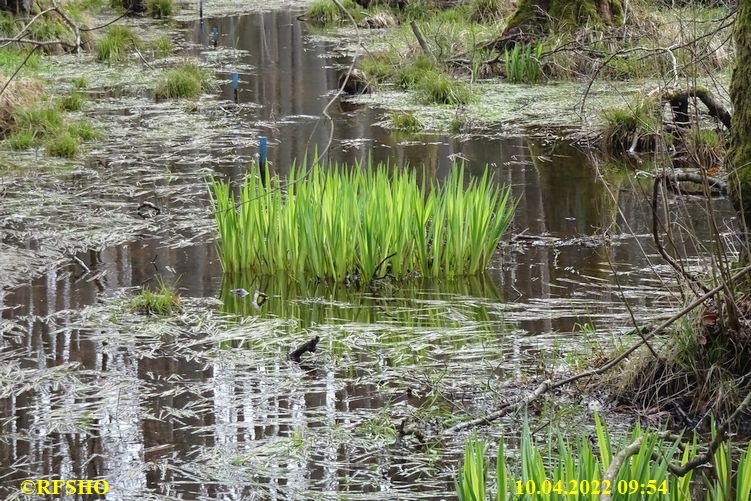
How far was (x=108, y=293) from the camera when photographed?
21.4 feet

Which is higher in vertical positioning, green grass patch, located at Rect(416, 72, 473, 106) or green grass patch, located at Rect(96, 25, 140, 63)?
green grass patch, located at Rect(96, 25, 140, 63)

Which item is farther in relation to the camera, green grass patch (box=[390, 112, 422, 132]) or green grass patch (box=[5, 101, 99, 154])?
green grass patch (box=[390, 112, 422, 132])

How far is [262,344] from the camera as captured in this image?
5.59m

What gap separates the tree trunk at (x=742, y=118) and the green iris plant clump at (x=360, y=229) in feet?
5.71

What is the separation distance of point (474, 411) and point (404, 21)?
16.4 metres

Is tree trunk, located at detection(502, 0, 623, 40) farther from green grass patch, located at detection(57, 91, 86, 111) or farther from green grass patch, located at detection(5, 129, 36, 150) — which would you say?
green grass patch, located at detection(5, 129, 36, 150)

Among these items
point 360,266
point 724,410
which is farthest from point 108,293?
point 724,410

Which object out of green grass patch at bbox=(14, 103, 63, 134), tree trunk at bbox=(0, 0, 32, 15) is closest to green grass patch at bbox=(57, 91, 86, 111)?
green grass patch at bbox=(14, 103, 63, 134)

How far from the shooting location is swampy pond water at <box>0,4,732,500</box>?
422 cm

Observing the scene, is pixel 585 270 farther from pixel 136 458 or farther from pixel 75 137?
pixel 75 137

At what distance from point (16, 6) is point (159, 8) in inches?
225

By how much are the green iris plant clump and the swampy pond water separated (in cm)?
14

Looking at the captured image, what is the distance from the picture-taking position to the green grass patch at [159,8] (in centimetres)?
2288

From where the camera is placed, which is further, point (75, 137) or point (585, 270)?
point (75, 137)
